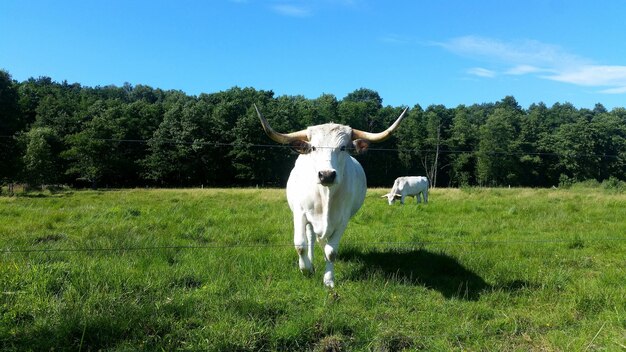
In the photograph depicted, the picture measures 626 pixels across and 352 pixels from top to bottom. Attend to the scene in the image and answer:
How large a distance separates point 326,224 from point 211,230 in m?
4.62

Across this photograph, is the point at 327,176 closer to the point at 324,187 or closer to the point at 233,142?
the point at 324,187

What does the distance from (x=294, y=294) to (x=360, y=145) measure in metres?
2.26

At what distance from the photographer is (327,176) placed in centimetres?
533

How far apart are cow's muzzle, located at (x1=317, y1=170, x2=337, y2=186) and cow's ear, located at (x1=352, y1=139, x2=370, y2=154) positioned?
1.02 metres

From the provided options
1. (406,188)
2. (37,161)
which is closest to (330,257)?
(406,188)

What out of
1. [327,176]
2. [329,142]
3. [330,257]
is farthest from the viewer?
[330,257]

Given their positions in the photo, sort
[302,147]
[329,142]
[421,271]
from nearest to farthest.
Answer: [329,142], [302,147], [421,271]

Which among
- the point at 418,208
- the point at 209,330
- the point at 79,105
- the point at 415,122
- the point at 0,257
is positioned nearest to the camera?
the point at 209,330

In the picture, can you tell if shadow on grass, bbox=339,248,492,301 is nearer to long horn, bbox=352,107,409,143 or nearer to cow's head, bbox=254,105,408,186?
cow's head, bbox=254,105,408,186

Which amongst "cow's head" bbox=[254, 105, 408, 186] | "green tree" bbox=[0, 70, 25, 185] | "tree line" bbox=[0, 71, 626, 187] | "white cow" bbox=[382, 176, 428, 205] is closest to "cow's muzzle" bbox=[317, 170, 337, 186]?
"cow's head" bbox=[254, 105, 408, 186]

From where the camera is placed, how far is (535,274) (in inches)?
267

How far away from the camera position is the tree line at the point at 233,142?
4846 centimetres

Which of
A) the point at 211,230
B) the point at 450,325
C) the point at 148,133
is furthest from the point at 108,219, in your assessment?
the point at 148,133

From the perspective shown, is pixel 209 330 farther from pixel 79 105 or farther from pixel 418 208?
pixel 79 105
